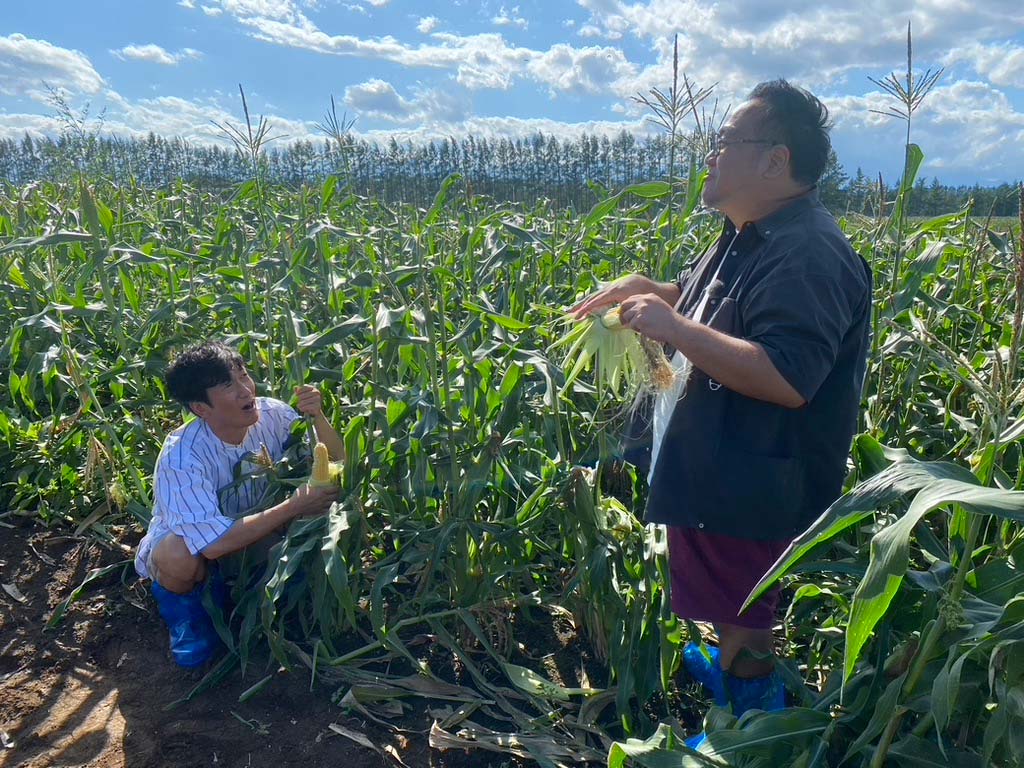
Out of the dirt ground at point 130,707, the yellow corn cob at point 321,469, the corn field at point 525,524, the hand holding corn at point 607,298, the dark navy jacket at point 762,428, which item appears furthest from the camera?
the yellow corn cob at point 321,469

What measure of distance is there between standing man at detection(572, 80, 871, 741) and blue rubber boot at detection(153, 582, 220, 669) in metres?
1.55

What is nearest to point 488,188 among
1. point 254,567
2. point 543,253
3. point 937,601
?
point 543,253

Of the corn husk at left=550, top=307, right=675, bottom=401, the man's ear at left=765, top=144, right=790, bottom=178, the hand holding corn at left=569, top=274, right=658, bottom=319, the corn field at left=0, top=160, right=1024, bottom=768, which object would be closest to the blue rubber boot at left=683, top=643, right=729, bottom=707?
the corn field at left=0, top=160, right=1024, bottom=768

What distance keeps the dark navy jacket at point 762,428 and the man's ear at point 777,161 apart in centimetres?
8

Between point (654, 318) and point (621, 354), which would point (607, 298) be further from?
point (654, 318)

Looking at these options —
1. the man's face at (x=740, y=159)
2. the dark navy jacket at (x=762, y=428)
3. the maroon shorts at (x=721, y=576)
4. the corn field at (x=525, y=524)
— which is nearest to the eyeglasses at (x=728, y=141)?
the man's face at (x=740, y=159)

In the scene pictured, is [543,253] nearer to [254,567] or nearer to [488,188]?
[254,567]

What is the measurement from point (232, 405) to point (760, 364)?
5.61ft

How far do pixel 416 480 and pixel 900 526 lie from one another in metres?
1.55

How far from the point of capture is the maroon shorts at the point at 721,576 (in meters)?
2.02

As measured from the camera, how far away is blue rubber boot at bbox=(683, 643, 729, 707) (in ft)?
7.33

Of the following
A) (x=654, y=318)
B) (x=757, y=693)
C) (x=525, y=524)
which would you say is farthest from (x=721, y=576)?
(x=654, y=318)

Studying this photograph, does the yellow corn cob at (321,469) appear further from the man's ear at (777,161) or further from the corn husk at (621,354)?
the man's ear at (777,161)

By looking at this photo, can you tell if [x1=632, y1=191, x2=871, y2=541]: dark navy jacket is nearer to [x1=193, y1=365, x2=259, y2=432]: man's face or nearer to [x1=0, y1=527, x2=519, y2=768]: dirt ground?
[x1=0, y1=527, x2=519, y2=768]: dirt ground
